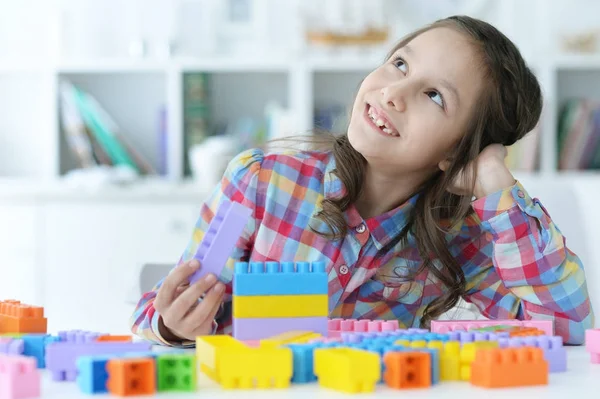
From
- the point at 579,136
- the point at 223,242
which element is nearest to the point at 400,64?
the point at 223,242

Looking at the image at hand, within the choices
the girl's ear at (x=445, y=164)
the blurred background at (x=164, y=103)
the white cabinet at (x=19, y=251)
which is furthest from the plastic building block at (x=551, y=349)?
the white cabinet at (x=19, y=251)

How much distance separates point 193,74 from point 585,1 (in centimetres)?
145

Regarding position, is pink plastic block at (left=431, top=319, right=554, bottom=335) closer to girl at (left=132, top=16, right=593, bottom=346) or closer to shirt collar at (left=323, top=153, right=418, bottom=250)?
girl at (left=132, top=16, right=593, bottom=346)

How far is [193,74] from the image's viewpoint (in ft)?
10.8

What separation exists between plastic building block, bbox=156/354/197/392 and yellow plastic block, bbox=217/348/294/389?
0.03 meters

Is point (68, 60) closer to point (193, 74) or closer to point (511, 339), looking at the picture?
point (193, 74)

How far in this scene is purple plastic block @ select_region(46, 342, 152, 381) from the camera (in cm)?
71

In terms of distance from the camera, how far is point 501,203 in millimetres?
1218

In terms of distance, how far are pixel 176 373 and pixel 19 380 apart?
11cm

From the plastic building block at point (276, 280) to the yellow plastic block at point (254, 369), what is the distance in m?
0.15

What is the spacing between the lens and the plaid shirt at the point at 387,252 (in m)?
1.22

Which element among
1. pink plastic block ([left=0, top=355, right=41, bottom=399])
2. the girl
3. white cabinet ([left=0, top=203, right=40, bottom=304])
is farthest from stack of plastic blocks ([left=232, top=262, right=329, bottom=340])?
white cabinet ([left=0, top=203, right=40, bottom=304])

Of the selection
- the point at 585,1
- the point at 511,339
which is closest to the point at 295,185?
the point at 511,339

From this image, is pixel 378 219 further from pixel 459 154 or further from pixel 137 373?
pixel 137 373
